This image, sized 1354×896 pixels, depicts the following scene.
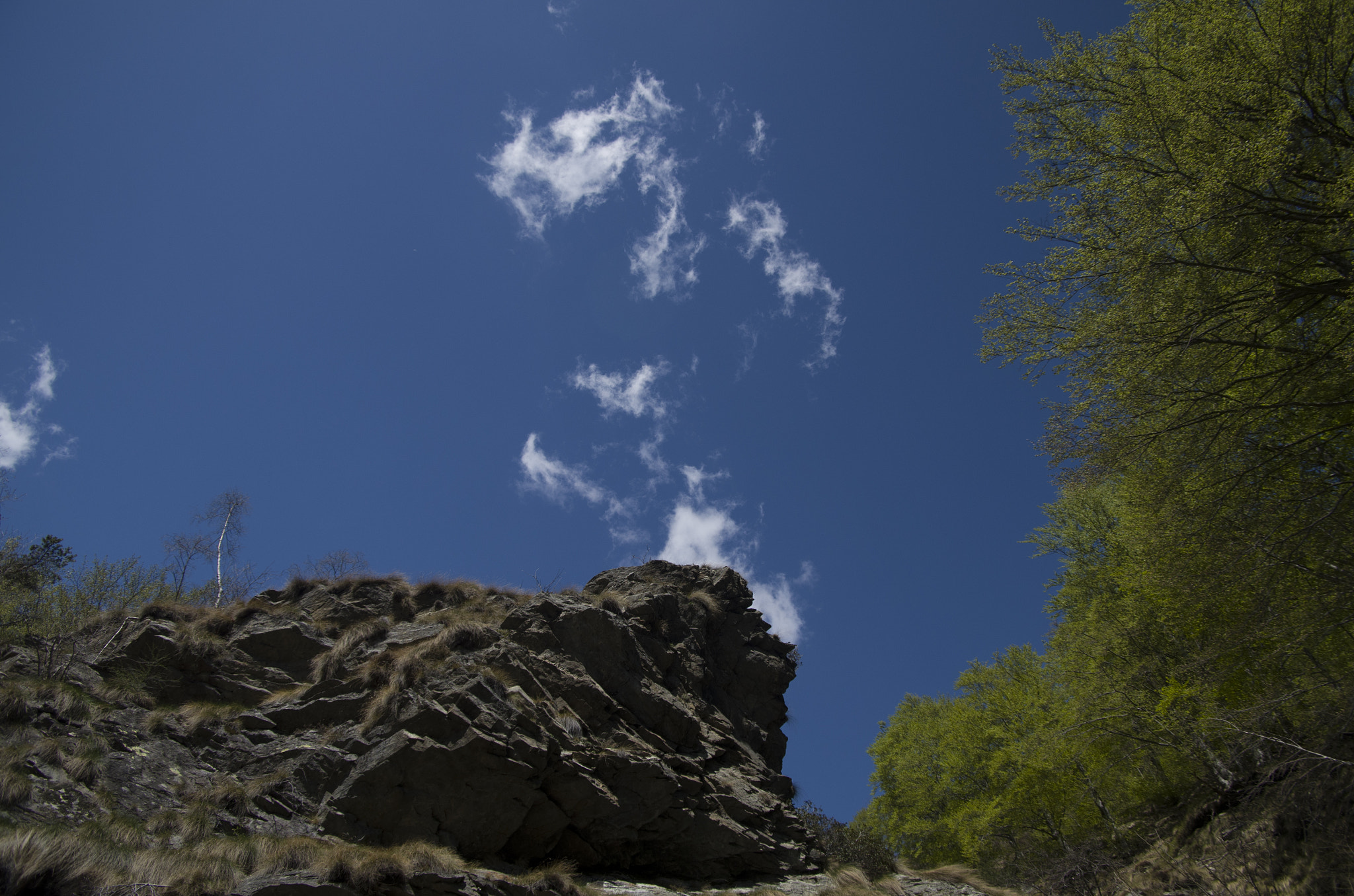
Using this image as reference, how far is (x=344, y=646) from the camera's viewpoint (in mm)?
14469

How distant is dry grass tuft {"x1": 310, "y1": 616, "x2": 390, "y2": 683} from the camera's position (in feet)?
45.5

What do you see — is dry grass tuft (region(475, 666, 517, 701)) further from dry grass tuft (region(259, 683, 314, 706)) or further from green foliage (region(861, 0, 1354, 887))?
green foliage (region(861, 0, 1354, 887))

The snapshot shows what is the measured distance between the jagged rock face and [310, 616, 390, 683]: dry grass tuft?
0.16ft

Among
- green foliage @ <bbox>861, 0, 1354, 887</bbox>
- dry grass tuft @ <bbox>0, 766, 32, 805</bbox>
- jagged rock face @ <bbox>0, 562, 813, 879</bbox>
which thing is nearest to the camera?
green foliage @ <bbox>861, 0, 1354, 887</bbox>

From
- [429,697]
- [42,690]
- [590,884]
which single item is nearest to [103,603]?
[42,690]

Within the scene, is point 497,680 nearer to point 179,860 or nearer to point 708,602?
point 179,860

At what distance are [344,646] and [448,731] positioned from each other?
4.62 meters

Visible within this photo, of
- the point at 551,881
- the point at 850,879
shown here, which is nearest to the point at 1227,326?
the point at 551,881

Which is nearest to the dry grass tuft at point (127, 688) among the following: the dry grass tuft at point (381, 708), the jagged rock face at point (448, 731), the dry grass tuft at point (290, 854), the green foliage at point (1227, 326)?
the jagged rock face at point (448, 731)

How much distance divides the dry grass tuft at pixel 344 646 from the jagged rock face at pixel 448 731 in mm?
48

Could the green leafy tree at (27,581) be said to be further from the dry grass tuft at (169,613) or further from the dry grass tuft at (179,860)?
the dry grass tuft at (179,860)

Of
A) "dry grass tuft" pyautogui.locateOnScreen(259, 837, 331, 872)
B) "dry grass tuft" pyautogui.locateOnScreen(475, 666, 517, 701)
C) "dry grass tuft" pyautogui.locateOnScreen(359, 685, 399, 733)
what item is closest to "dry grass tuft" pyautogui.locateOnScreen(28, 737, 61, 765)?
"dry grass tuft" pyautogui.locateOnScreen(259, 837, 331, 872)

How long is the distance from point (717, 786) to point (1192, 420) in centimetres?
1264

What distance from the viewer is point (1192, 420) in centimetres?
621
